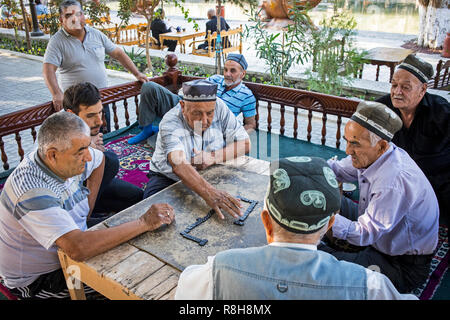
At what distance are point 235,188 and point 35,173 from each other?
1.05 m

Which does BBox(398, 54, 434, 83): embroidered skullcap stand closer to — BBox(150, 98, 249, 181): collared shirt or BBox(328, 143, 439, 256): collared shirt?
BBox(328, 143, 439, 256): collared shirt

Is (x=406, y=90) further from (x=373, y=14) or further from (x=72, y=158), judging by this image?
(x=373, y=14)

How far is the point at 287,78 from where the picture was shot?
252 inches

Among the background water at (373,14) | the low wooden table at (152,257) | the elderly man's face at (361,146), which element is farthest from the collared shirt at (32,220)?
the background water at (373,14)

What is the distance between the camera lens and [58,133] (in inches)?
67.3

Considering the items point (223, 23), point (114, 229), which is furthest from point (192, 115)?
point (223, 23)

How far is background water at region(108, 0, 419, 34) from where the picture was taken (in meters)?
15.8

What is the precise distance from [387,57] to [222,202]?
654 centimetres

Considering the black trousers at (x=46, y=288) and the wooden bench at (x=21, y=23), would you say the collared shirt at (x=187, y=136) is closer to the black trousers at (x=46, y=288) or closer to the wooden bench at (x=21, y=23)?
the black trousers at (x=46, y=288)

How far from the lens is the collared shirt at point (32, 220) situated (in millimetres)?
1629

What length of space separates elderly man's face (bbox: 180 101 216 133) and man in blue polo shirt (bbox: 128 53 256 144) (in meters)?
1.15

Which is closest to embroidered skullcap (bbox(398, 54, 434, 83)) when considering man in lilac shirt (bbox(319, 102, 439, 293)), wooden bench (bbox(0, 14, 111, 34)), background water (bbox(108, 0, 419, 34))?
man in lilac shirt (bbox(319, 102, 439, 293))

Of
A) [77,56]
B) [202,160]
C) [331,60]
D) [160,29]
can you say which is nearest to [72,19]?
[77,56]
